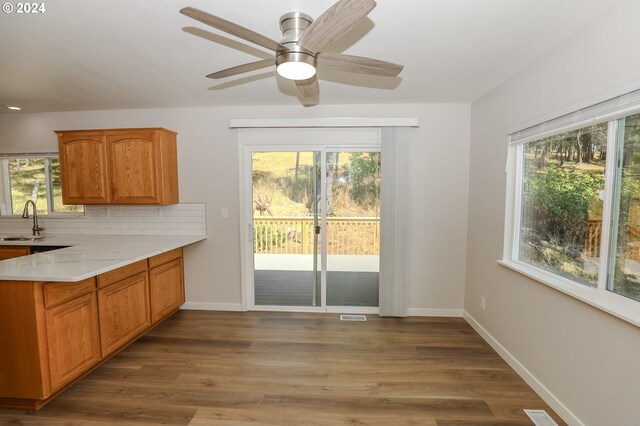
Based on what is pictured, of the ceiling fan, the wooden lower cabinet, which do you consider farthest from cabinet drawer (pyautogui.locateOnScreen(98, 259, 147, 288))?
the ceiling fan

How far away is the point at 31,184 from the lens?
3.59 meters

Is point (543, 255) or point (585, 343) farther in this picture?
point (543, 255)

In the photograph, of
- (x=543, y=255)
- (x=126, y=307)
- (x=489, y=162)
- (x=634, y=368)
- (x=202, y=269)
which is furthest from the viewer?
(x=202, y=269)

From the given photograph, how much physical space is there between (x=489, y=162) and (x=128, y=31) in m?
3.10

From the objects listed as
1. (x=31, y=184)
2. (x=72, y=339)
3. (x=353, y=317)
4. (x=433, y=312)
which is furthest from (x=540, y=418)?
(x=31, y=184)

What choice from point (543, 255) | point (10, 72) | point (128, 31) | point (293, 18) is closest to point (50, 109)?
point (10, 72)

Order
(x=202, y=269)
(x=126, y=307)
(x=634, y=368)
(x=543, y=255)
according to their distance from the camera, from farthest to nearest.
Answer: (x=202, y=269), (x=126, y=307), (x=543, y=255), (x=634, y=368)

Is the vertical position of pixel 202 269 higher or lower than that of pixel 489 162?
lower

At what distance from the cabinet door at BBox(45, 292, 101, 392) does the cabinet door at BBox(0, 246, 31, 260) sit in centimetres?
157

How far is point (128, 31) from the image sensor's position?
178 centimetres

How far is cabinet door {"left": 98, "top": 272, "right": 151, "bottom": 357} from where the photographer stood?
226cm

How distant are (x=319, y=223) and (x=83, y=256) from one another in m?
2.23

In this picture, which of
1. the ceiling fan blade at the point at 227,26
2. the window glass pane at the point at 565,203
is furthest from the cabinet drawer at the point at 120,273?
the window glass pane at the point at 565,203

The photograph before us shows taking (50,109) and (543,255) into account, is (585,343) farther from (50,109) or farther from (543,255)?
(50,109)
